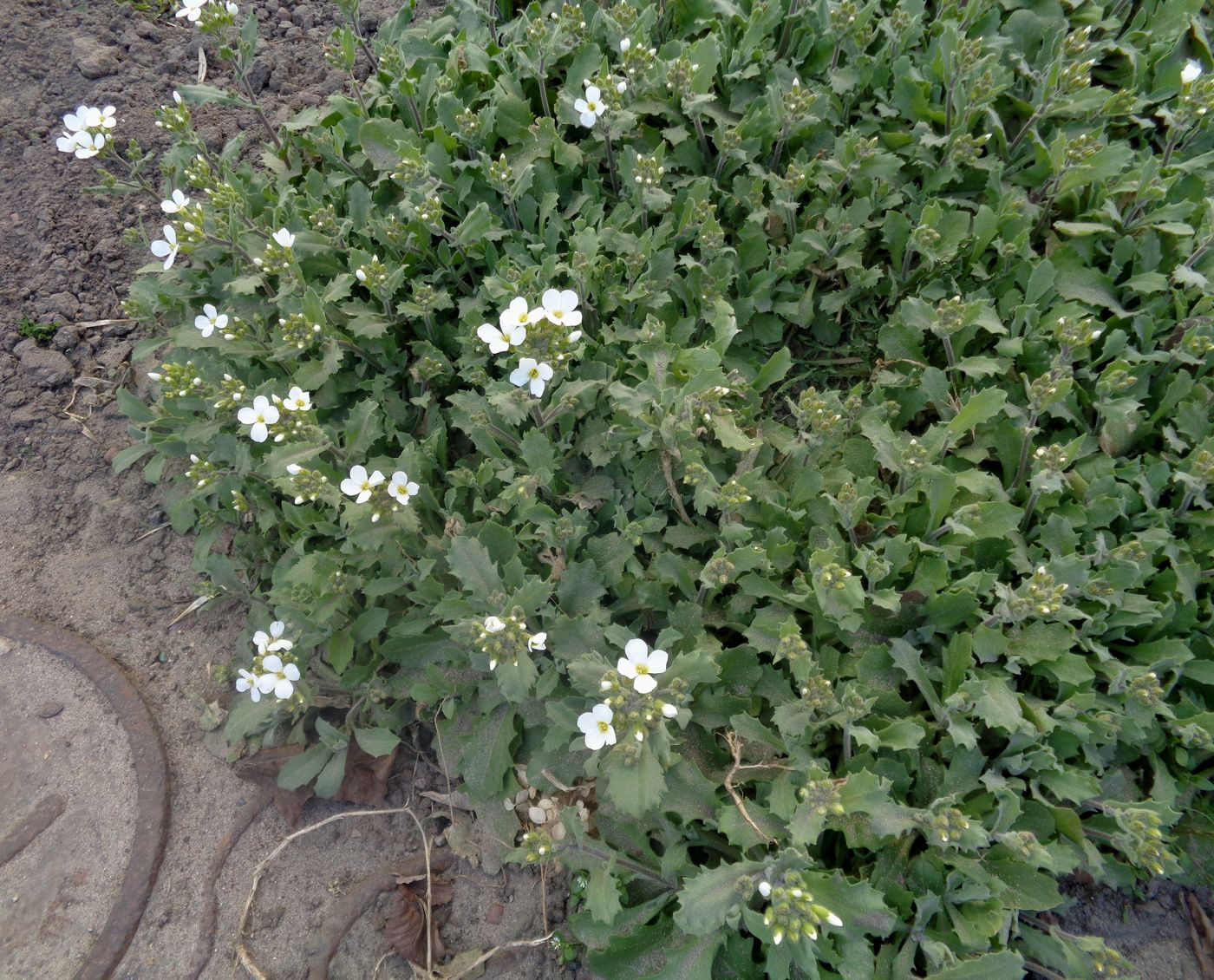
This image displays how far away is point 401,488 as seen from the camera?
3.36m

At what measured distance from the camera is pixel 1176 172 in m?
4.14

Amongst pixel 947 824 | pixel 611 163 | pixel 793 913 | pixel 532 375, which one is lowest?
pixel 793 913

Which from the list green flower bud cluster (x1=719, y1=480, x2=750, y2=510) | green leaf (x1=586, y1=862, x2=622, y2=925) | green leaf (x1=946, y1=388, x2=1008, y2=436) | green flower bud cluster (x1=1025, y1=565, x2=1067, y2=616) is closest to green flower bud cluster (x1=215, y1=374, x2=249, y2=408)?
green flower bud cluster (x1=719, y1=480, x2=750, y2=510)

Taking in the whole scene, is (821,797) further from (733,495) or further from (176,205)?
(176,205)

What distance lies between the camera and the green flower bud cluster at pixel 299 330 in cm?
370

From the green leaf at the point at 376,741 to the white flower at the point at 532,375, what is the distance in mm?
1743

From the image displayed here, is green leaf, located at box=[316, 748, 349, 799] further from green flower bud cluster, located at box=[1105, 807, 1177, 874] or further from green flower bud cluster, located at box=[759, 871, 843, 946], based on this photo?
green flower bud cluster, located at box=[1105, 807, 1177, 874]

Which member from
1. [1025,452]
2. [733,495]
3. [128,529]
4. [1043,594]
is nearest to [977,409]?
[1025,452]

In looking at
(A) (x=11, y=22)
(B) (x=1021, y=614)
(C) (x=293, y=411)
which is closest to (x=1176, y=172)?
(B) (x=1021, y=614)

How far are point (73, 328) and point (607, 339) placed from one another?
3.52 meters

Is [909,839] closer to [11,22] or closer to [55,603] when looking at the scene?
[55,603]

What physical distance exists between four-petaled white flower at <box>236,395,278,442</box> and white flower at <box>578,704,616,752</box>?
71.1 inches

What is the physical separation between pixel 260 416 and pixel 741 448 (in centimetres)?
208

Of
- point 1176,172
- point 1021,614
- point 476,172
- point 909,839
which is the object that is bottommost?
point 909,839
